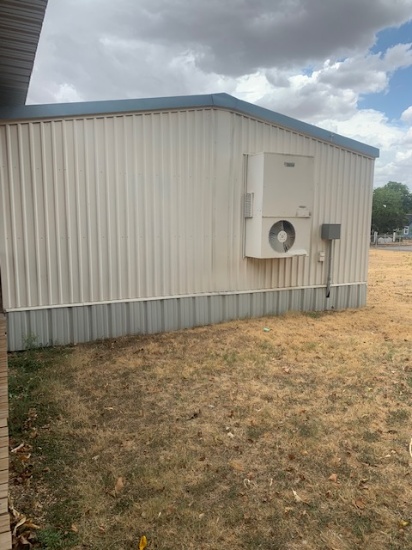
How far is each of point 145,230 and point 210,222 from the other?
38.3 inches

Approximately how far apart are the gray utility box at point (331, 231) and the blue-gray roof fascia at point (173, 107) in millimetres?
1358

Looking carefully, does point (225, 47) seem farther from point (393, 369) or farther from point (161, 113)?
point (393, 369)

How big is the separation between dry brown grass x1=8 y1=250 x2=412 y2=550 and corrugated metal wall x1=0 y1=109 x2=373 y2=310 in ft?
3.24

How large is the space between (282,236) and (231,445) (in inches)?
145

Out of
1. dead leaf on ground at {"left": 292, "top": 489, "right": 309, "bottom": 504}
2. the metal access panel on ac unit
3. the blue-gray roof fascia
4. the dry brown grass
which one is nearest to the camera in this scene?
the dry brown grass

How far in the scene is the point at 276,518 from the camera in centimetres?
211

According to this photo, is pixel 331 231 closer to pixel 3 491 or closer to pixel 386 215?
pixel 3 491

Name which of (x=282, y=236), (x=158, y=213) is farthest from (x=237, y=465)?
(x=282, y=236)

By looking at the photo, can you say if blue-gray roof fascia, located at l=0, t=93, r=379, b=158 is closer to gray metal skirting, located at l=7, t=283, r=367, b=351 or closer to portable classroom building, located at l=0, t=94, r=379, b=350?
portable classroom building, located at l=0, t=94, r=379, b=350

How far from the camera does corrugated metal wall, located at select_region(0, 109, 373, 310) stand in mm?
4789

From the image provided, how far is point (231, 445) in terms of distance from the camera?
283 centimetres

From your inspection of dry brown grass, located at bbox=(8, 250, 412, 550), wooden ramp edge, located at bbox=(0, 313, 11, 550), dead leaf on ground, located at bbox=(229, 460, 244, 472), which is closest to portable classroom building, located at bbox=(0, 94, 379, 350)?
dry brown grass, located at bbox=(8, 250, 412, 550)

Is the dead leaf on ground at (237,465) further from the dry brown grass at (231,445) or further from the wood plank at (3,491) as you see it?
the wood plank at (3,491)

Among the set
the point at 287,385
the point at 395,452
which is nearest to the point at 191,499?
the point at 395,452
